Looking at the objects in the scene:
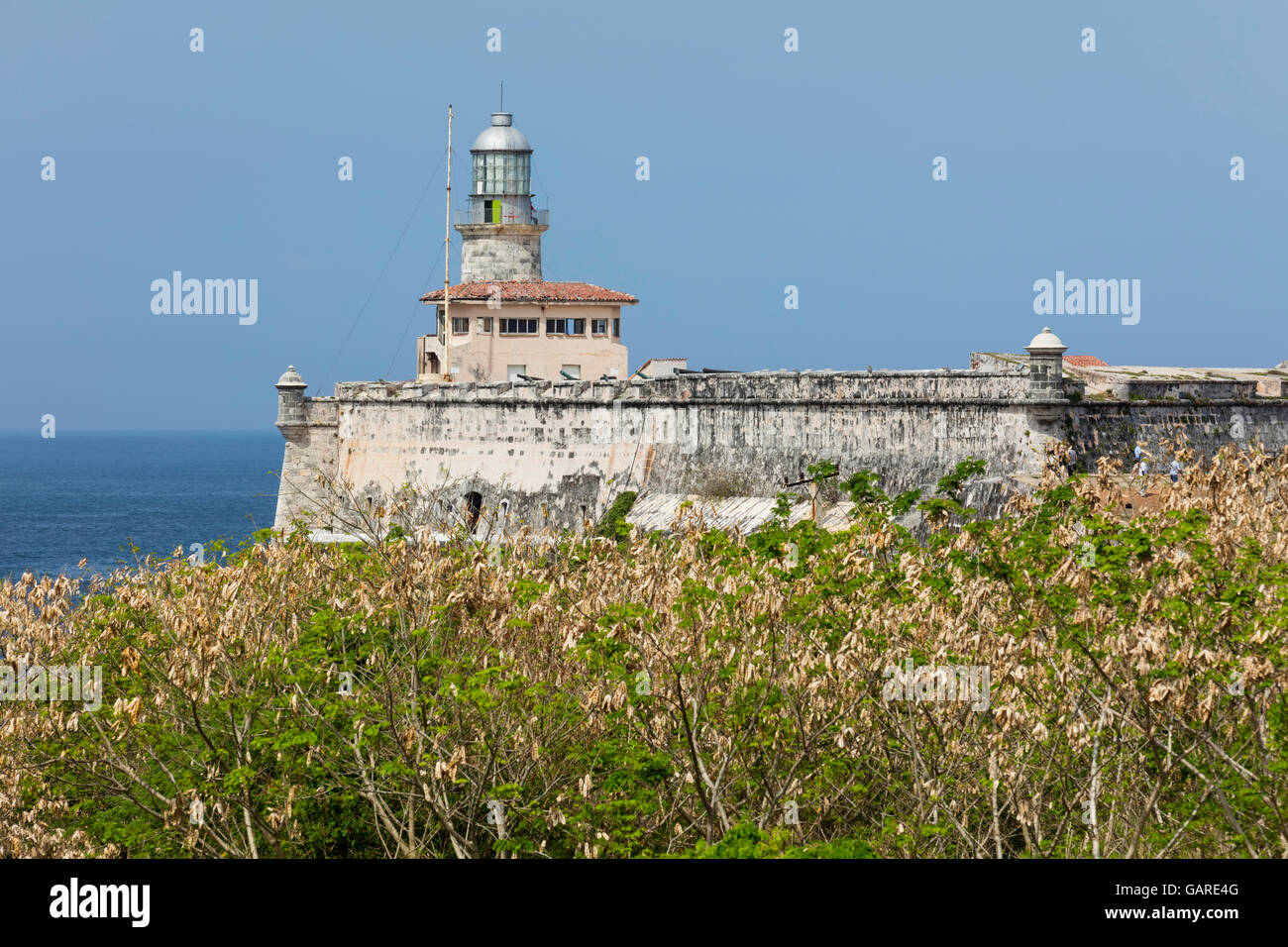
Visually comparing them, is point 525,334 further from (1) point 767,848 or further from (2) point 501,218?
(1) point 767,848

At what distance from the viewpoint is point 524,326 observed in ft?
166

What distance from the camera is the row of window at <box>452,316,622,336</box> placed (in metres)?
50.3

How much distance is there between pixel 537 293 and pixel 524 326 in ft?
3.53

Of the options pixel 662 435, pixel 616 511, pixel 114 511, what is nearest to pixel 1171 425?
pixel 662 435

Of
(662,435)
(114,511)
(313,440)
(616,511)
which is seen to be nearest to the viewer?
(616,511)

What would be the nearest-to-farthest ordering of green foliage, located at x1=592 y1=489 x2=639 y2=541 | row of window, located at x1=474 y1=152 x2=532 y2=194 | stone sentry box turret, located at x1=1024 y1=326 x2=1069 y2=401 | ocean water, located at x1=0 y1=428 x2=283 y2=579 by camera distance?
stone sentry box turret, located at x1=1024 y1=326 x2=1069 y2=401, green foliage, located at x1=592 y1=489 x2=639 y2=541, row of window, located at x1=474 y1=152 x2=532 y2=194, ocean water, located at x1=0 y1=428 x2=283 y2=579

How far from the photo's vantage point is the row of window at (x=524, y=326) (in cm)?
5034

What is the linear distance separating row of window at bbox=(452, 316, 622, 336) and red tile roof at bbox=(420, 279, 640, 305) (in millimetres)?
689

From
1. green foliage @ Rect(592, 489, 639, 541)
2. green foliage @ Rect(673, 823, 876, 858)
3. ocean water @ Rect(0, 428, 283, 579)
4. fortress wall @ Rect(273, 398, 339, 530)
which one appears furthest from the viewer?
ocean water @ Rect(0, 428, 283, 579)

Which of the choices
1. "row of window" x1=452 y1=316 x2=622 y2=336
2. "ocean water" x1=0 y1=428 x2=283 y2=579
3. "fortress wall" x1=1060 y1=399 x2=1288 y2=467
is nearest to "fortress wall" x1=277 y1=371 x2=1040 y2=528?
"fortress wall" x1=1060 y1=399 x2=1288 y2=467

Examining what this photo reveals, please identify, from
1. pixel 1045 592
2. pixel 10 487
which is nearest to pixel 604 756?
pixel 1045 592

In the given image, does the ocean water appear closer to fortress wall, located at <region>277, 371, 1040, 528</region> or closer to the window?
fortress wall, located at <region>277, 371, 1040, 528</region>

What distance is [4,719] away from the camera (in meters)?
16.2

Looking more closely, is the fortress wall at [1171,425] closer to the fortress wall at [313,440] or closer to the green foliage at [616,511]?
the green foliage at [616,511]
